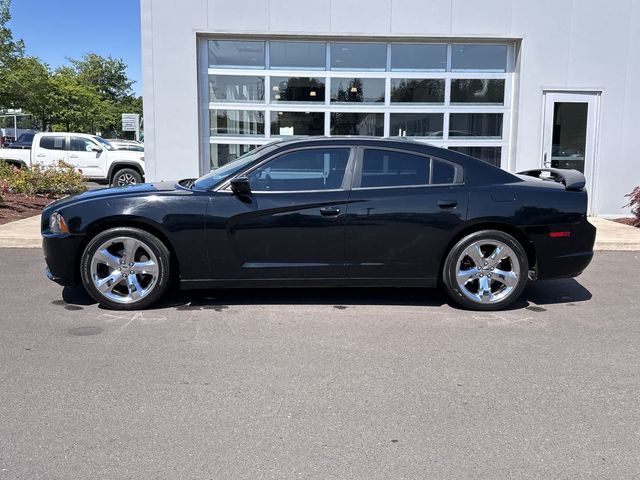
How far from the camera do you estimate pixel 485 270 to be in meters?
5.64

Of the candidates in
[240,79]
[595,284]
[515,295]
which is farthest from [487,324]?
[240,79]

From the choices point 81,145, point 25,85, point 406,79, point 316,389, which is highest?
point 25,85

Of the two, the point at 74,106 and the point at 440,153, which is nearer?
the point at 440,153

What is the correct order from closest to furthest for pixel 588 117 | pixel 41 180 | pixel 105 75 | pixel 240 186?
pixel 240 186 → pixel 588 117 → pixel 41 180 → pixel 105 75

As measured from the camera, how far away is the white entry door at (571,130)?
10977 mm

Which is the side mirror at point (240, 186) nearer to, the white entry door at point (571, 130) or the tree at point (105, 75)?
the white entry door at point (571, 130)

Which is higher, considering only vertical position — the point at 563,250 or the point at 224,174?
the point at 224,174

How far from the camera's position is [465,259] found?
567 centimetres

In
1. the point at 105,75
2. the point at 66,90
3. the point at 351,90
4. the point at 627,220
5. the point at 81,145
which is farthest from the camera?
the point at 105,75

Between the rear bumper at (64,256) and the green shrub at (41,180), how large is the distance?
27.5ft

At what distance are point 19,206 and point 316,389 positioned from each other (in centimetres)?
999

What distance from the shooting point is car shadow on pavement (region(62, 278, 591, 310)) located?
587 centimetres

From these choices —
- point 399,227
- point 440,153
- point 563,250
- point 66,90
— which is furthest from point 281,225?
point 66,90

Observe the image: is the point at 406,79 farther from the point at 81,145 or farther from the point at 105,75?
the point at 105,75
